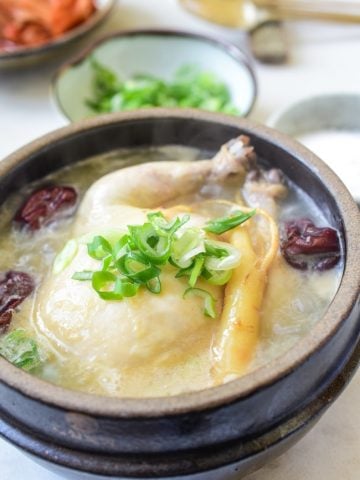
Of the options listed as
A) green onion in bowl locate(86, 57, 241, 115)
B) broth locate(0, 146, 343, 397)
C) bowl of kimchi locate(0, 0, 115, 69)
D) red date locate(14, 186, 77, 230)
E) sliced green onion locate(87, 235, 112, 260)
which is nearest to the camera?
broth locate(0, 146, 343, 397)

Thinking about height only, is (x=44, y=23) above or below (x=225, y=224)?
above

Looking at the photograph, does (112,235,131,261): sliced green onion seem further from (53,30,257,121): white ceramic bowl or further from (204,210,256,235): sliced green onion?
(53,30,257,121): white ceramic bowl

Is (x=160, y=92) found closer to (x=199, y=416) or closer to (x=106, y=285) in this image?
(x=106, y=285)

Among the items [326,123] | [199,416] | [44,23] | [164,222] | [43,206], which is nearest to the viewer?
[199,416]

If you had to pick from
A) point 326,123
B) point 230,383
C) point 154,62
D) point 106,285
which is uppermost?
point 154,62

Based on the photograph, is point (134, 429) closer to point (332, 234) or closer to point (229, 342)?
point (229, 342)

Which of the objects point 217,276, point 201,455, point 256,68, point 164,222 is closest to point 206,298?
point 217,276

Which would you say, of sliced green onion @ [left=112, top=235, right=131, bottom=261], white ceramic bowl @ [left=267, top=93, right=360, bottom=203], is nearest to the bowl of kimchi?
white ceramic bowl @ [left=267, top=93, right=360, bottom=203]
